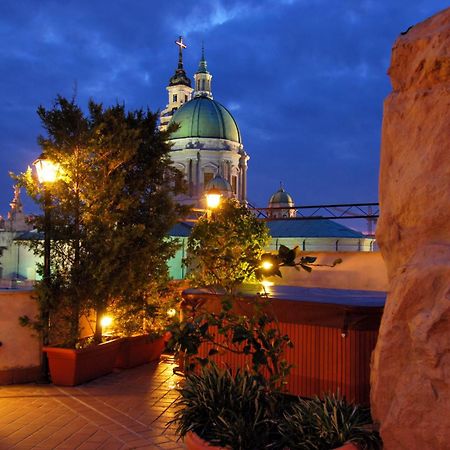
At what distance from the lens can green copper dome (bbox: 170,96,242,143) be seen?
2211 inches

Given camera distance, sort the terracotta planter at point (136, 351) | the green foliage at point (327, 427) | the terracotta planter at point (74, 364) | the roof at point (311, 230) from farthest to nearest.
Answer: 1. the roof at point (311, 230)
2. the terracotta planter at point (136, 351)
3. the terracotta planter at point (74, 364)
4. the green foliage at point (327, 427)

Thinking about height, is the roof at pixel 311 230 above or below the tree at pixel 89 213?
above

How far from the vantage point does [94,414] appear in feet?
23.9

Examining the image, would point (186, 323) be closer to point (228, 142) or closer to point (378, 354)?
point (378, 354)

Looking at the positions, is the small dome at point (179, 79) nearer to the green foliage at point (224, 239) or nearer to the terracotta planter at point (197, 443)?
the green foliage at point (224, 239)

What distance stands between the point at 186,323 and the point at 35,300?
483 cm

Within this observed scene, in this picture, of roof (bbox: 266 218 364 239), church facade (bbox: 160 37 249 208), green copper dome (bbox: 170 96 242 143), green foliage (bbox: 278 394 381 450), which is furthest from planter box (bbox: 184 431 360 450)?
green copper dome (bbox: 170 96 242 143)

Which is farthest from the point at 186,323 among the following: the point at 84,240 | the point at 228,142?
the point at 228,142

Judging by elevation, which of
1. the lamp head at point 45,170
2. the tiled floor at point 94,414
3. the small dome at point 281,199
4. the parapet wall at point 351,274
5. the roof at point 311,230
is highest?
the small dome at point 281,199

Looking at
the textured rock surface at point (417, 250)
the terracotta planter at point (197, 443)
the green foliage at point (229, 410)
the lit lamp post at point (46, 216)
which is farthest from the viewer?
the lit lamp post at point (46, 216)

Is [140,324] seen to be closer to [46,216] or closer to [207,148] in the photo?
[46,216]

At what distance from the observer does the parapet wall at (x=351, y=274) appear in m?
13.3

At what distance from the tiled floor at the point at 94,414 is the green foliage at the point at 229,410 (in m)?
1.13

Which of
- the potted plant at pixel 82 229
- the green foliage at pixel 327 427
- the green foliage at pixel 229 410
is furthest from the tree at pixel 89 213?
the green foliage at pixel 327 427
